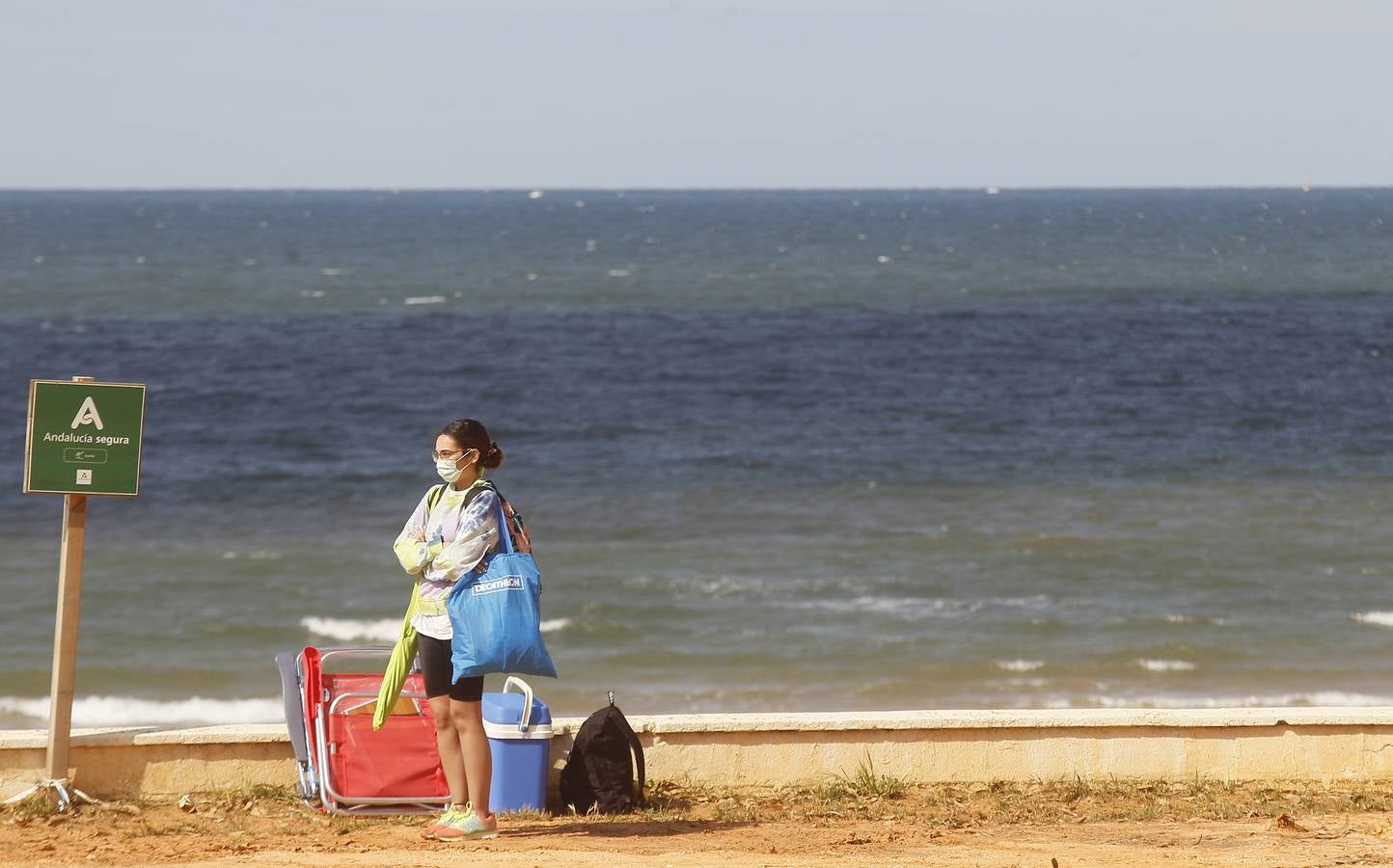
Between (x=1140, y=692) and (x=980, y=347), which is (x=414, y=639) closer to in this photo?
(x=1140, y=692)

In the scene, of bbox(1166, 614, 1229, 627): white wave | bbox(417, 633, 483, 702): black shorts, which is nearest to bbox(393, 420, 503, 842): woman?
bbox(417, 633, 483, 702): black shorts

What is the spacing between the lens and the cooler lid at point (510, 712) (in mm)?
6926

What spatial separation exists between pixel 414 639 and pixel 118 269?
8048cm

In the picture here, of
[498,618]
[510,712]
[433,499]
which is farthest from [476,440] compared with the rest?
[510,712]

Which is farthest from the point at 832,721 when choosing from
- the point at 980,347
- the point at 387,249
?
the point at 387,249

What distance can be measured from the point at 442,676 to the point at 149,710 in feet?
29.9

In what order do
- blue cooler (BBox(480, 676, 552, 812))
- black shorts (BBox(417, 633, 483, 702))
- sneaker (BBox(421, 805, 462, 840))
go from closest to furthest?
black shorts (BBox(417, 633, 483, 702)) < sneaker (BBox(421, 805, 462, 840)) < blue cooler (BBox(480, 676, 552, 812))

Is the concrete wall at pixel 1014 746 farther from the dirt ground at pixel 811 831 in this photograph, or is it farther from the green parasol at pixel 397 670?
the green parasol at pixel 397 670

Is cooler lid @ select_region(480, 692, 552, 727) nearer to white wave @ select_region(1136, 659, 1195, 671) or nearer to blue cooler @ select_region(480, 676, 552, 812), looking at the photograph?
blue cooler @ select_region(480, 676, 552, 812)

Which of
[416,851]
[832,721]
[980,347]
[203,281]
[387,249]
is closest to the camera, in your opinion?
[416,851]

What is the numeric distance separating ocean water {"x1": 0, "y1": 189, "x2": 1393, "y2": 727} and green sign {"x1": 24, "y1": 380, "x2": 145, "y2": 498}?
7.79 meters

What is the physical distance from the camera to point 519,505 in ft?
76.7

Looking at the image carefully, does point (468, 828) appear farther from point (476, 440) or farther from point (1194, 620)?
point (1194, 620)

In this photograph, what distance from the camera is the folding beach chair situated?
275 inches
